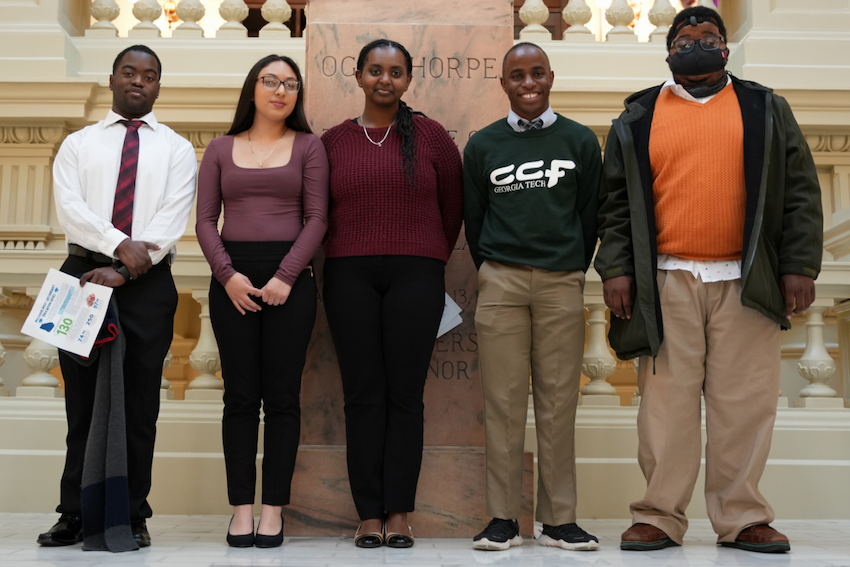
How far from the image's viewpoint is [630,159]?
314 cm

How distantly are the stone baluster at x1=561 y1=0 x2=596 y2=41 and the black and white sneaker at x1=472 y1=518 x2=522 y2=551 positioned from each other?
3756 mm

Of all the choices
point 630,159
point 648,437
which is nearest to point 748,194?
point 630,159

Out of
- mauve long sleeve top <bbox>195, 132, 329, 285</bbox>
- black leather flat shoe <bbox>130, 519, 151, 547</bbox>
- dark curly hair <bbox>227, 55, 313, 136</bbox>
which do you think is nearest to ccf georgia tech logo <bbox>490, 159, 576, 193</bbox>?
mauve long sleeve top <bbox>195, 132, 329, 285</bbox>

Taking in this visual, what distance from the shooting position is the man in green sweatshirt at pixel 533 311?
3.09 m

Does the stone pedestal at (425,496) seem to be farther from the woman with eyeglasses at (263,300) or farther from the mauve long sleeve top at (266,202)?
the mauve long sleeve top at (266,202)

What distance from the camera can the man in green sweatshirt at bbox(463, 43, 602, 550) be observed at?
309 centimetres

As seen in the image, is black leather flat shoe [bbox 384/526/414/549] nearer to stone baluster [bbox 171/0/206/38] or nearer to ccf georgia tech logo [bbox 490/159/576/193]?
ccf georgia tech logo [bbox 490/159/576/193]

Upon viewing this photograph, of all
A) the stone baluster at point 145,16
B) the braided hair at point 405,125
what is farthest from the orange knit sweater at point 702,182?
the stone baluster at point 145,16

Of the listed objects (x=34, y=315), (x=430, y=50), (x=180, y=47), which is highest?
(x=180, y=47)

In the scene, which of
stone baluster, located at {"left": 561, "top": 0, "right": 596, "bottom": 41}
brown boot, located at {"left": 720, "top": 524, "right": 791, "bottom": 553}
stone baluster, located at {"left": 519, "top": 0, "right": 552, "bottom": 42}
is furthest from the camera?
stone baluster, located at {"left": 561, "top": 0, "right": 596, "bottom": 41}

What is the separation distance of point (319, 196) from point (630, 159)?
1156 mm

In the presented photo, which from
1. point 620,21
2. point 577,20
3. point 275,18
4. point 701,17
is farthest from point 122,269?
point 620,21

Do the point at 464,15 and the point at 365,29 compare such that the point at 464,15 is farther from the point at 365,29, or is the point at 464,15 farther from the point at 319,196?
the point at 319,196

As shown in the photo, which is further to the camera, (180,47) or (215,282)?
(180,47)
